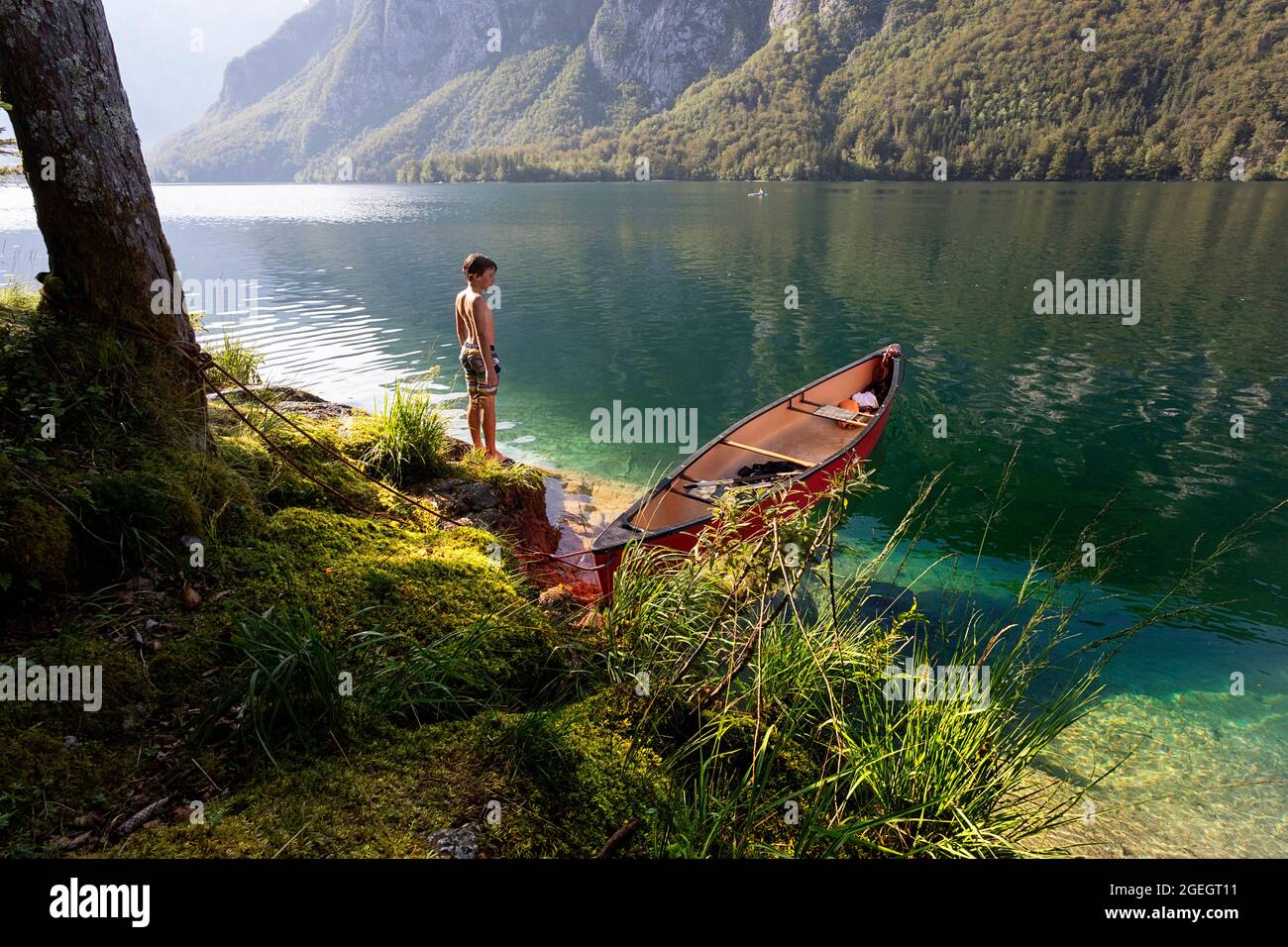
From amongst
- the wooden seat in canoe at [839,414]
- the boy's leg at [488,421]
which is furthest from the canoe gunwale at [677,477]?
the boy's leg at [488,421]

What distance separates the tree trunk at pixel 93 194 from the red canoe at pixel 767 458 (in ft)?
11.1

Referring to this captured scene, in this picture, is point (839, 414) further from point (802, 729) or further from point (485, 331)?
point (802, 729)

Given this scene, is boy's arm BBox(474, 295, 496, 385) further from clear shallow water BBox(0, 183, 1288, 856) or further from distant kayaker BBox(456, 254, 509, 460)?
clear shallow water BBox(0, 183, 1288, 856)

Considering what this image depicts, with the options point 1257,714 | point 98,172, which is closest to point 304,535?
point 98,172

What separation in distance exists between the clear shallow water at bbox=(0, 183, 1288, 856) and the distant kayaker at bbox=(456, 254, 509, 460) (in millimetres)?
3746

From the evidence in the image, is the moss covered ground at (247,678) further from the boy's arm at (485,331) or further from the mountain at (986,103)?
the mountain at (986,103)

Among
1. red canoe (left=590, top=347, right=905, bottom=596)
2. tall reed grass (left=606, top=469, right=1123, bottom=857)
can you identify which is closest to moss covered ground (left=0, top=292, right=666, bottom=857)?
tall reed grass (left=606, top=469, right=1123, bottom=857)

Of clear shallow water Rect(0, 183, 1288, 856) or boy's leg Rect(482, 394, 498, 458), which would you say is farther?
boy's leg Rect(482, 394, 498, 458)

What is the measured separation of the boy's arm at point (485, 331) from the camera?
687cm

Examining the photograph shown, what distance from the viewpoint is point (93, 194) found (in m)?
3.85

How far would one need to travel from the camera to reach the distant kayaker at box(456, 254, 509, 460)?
684cm
